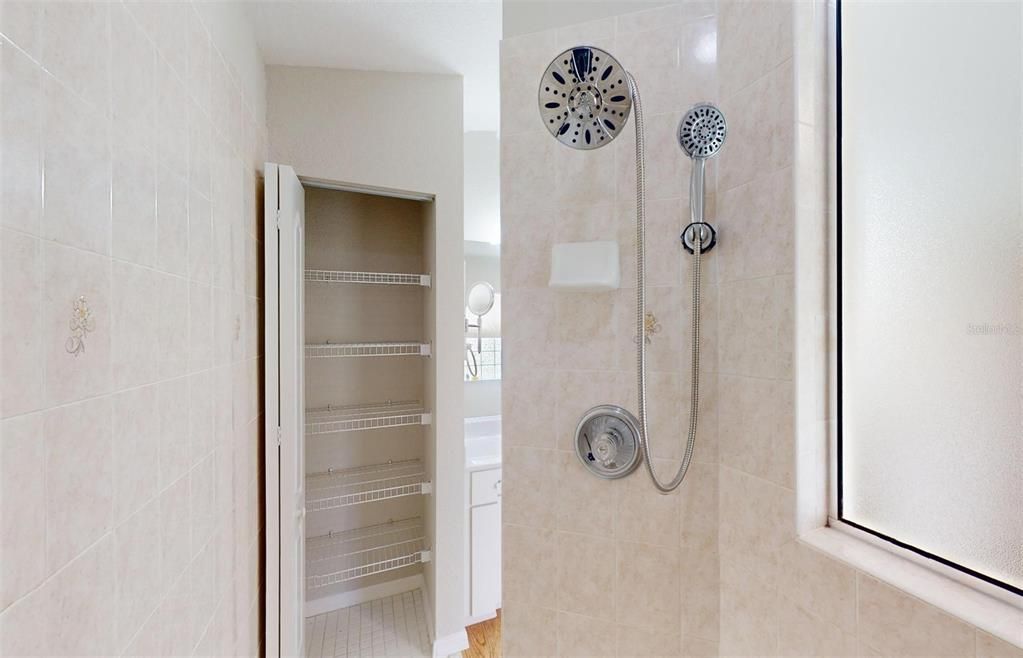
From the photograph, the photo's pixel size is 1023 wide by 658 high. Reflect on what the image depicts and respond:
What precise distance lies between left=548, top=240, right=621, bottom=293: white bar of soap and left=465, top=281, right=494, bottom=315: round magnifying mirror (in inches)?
50.7

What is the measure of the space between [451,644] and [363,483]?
785 millimetres

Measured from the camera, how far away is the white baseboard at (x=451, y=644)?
186 cm

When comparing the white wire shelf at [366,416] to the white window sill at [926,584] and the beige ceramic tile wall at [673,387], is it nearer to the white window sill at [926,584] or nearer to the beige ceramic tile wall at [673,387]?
the beige ceramic tile wall at [673,387]

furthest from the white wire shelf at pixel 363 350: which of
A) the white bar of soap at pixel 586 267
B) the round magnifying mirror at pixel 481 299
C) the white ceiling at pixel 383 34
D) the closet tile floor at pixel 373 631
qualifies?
the closet tile floor at pixel 373 631

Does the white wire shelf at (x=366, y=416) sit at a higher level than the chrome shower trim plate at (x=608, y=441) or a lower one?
lower

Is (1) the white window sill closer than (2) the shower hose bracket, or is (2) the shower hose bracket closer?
(1) the white window sill

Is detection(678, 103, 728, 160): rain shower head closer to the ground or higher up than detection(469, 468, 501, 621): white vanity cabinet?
higher up

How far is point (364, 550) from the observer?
218 centimetres

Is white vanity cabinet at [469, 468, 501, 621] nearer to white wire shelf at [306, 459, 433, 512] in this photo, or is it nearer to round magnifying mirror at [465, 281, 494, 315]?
white wire shelf at [306, 459, 433, 512]

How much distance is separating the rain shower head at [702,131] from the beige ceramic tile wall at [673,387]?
67mm

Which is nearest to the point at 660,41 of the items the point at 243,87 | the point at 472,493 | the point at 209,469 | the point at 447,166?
the point at 447,166

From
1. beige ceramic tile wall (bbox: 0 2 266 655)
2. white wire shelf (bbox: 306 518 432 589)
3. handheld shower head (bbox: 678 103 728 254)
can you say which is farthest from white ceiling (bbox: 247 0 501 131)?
white wire shelf (bbox: 306 518 432 589)

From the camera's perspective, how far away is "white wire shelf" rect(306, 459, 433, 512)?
211 centimetres

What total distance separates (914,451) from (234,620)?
1662 millimetres
